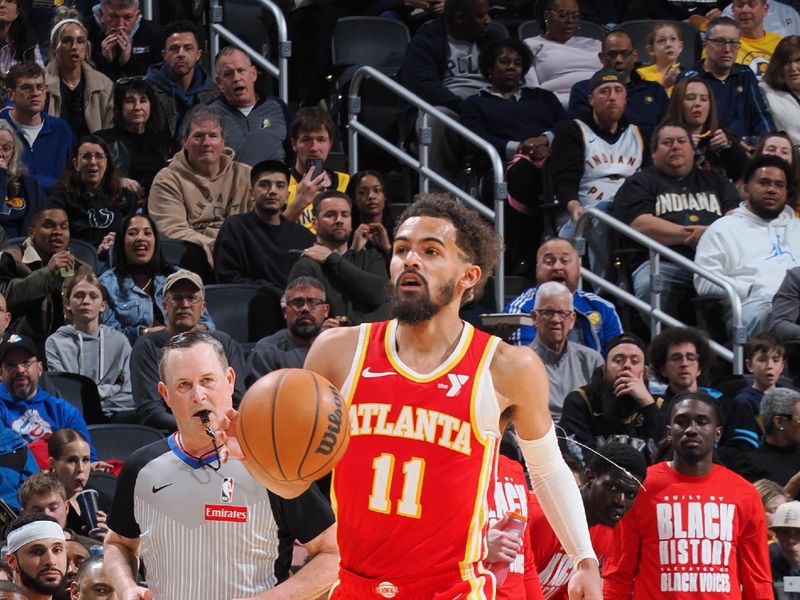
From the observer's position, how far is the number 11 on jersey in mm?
4547

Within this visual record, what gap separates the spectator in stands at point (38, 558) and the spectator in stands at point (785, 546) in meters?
3.53

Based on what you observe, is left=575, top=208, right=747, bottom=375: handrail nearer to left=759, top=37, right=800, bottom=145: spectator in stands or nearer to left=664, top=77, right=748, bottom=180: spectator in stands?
left=664, top=77, right=748, bottom=180: spectator in stands

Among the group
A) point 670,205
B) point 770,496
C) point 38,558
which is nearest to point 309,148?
point 670,205

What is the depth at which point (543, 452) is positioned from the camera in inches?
192

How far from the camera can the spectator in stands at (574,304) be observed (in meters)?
9.71

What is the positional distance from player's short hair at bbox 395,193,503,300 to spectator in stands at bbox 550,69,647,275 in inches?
231

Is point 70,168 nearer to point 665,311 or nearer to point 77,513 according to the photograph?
point 77,513

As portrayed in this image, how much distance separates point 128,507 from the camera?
16.4 feet

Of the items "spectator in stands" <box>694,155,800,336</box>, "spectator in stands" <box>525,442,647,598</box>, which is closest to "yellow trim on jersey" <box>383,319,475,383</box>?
"spectator in stands" <box>525,442,647,598</box>

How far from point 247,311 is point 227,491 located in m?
5.02

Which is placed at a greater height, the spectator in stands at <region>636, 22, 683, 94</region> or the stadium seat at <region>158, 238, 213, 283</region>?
the spectator in stands at <region>636, 22, 683, 94</region>

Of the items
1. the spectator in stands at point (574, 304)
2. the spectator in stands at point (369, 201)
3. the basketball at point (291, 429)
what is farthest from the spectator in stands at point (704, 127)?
the basketball at point (291, 429)

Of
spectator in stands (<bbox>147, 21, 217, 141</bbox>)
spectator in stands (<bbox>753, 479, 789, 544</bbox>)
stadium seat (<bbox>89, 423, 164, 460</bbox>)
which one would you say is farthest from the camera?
spectator in stands (<bbox>147, 21, 217, 141</bbox>)

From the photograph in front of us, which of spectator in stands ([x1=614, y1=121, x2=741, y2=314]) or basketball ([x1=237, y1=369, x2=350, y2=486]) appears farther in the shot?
spectator in stands ([x1=614, y1=121, x2=741, y2=314])
